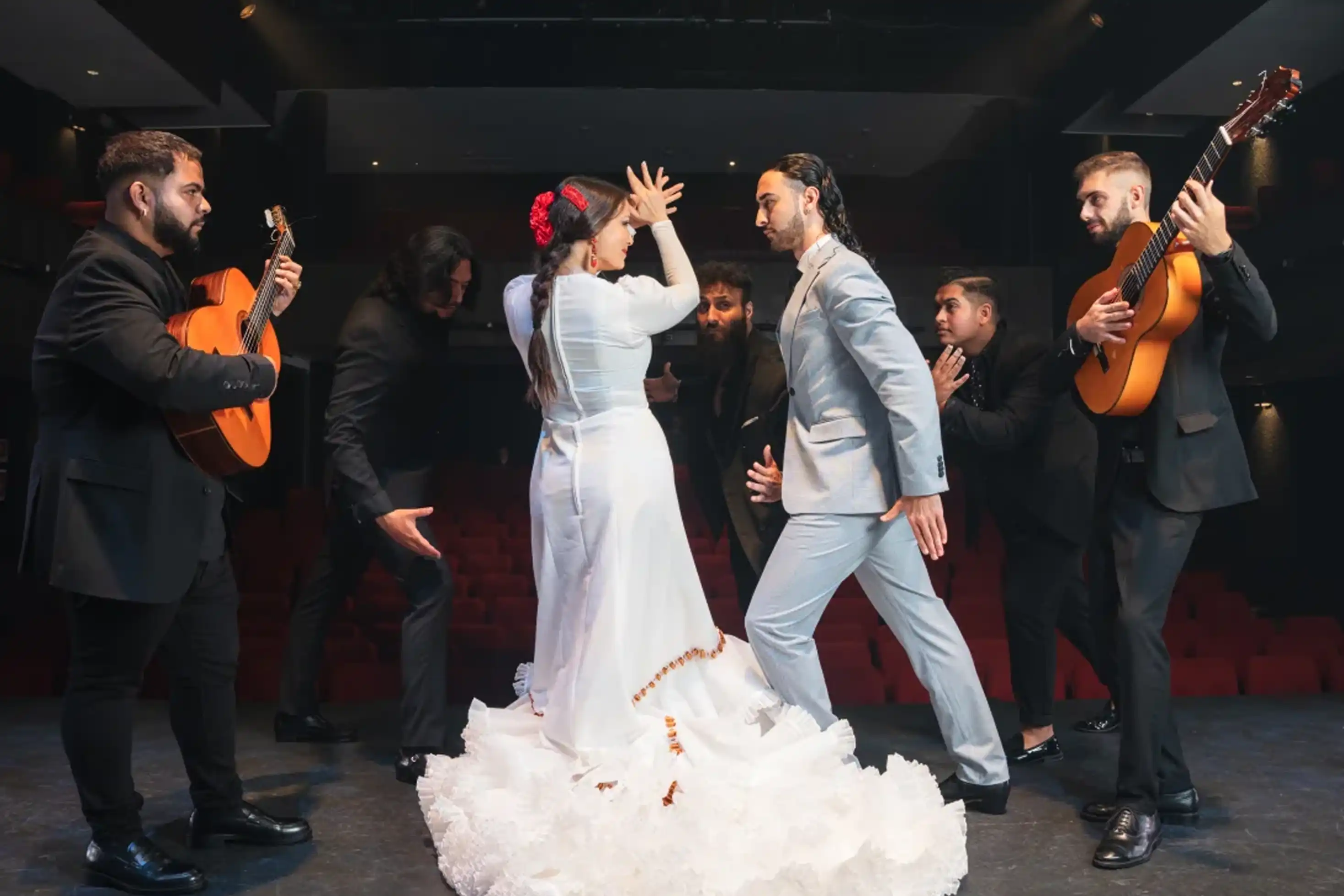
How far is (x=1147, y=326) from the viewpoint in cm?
251

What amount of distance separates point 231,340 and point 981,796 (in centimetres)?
196

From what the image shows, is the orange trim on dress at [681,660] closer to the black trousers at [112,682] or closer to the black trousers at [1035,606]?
the black trousers at [112,682]

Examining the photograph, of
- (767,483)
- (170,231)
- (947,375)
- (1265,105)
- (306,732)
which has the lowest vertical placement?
(306,732)

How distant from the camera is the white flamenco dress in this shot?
205 cm

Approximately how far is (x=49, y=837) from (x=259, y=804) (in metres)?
0.46

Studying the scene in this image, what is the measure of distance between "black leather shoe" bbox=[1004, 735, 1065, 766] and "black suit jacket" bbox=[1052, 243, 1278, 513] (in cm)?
98

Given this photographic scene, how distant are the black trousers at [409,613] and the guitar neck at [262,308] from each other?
669mm

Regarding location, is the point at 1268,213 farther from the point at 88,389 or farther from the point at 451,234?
the point at 88,389

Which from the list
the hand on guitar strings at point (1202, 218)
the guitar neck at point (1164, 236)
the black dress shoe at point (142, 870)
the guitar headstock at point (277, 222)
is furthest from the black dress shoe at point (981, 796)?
the guitar headstock at point (277, 222)

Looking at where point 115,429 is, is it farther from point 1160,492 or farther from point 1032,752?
point 1032,752

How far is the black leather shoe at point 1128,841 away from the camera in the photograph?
2330 millimetres

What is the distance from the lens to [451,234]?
10.5ft

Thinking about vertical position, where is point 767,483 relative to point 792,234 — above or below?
below

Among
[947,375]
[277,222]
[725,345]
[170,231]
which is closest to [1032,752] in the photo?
[947,375]
